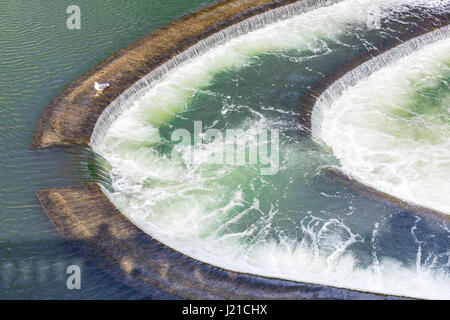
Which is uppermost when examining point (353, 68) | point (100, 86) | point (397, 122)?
point (353, 68)

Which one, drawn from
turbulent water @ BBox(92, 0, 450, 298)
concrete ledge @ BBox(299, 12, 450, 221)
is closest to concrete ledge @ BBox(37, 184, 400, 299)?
turbulent water @ BBox(92, 0, 450, 298)

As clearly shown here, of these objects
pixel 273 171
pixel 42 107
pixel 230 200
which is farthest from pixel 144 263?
pixel 42 107

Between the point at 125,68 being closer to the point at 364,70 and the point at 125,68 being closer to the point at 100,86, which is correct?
the point at 100,86

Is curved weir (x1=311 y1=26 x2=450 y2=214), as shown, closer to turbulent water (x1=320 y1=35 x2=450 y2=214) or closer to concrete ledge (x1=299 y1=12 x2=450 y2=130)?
turbulent water (x1=320 y1=35 x2=450 y2=214)

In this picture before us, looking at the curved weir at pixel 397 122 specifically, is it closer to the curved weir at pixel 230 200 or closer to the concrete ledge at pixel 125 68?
the curved weir at pixel 230 200

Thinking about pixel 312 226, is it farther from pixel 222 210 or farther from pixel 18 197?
pixel 18 197

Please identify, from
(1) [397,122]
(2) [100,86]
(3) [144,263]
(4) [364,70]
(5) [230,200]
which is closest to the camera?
(3) [144,263]
